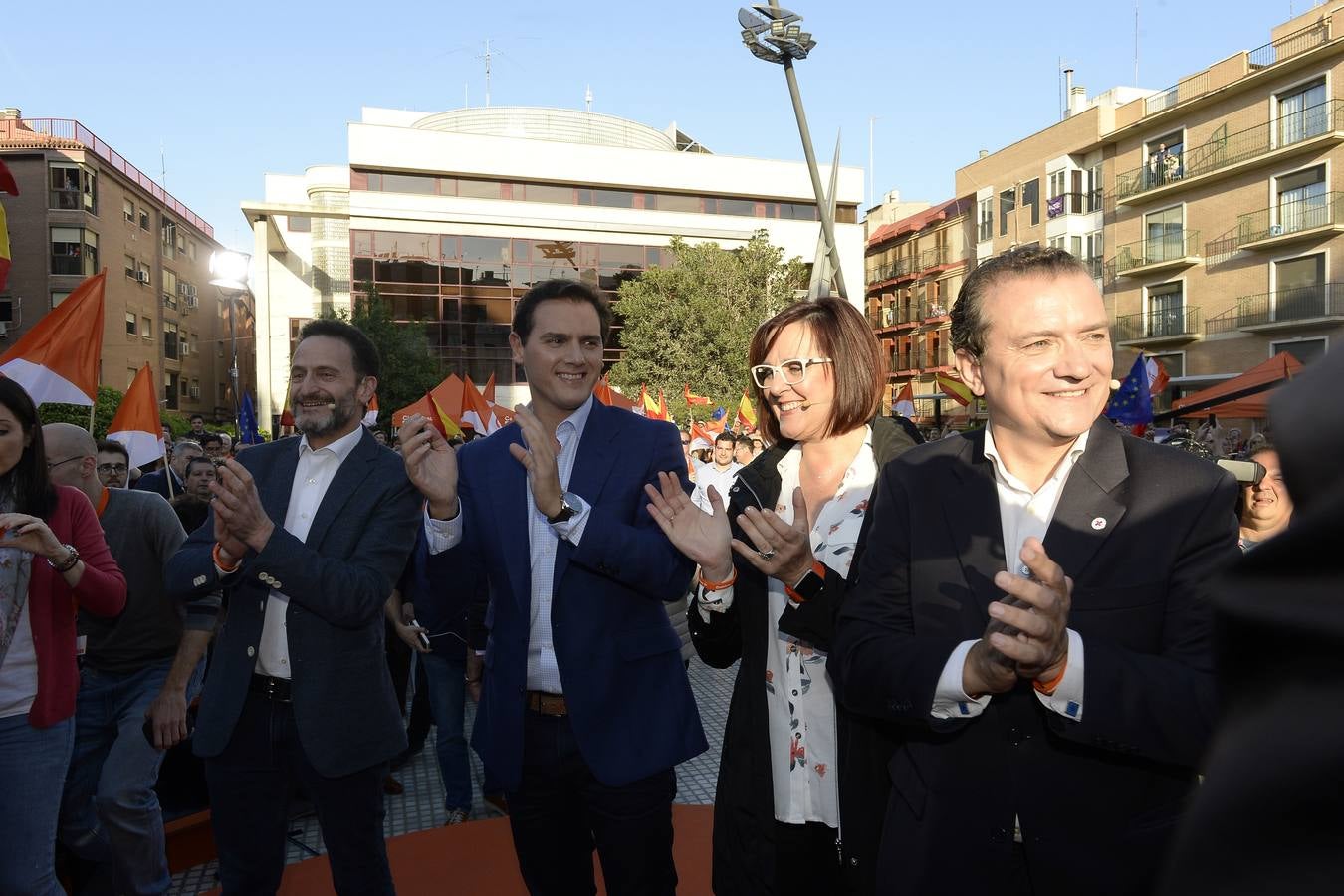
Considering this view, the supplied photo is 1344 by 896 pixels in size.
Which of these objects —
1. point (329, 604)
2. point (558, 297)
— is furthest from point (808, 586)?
point (329, 604)

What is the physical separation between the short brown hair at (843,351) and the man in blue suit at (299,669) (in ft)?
4.61

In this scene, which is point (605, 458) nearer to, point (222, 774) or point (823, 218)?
point (222, 774)

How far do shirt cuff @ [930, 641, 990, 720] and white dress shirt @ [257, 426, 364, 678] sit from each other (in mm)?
2180

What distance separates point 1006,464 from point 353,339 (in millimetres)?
2335

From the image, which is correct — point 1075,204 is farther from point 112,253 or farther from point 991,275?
point 112,253

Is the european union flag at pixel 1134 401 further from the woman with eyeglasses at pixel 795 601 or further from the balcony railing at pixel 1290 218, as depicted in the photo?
the balcony railing at pixel 1290 218

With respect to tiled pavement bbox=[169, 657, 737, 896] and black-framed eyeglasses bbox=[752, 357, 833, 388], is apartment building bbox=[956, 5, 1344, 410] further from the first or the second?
black-framed eyeglasses bbox=[752, 357, 833, 388]

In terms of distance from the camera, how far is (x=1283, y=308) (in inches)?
1115

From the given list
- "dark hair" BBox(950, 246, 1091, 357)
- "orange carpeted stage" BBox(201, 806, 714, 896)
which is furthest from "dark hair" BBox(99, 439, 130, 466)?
"dark hair" BBox(950, 246, 1091, 357)

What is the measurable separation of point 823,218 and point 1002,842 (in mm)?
5978

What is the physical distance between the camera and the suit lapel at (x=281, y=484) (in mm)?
3070

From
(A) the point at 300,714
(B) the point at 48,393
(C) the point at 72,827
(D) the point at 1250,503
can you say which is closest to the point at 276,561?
(A) the point at 300,714

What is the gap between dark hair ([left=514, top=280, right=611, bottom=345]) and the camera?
9.71 feet

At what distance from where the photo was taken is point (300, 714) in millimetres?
2818
